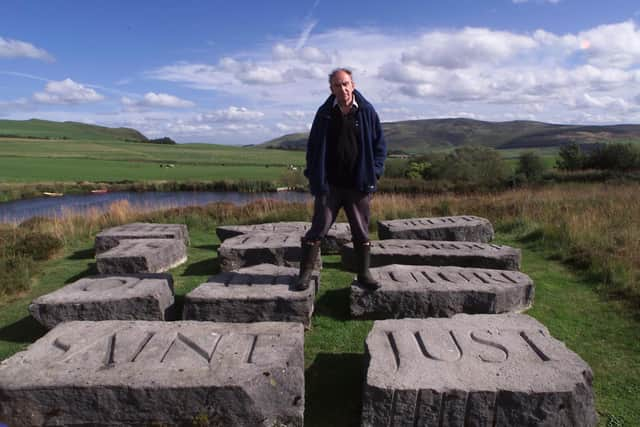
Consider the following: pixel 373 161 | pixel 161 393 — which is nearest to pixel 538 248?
pixel 373 161

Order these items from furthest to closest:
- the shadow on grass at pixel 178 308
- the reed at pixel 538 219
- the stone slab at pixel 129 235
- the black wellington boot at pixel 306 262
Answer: the stone slab at pixel 129 235, the reed at pixel 538 219, the shadow on grass at pixel 178 308, the black wellington boot at pixel 306 262

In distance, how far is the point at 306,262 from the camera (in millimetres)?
4816

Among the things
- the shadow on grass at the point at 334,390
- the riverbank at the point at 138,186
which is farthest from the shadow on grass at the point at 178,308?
the riverbank at the point at 138,186

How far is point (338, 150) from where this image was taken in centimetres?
451

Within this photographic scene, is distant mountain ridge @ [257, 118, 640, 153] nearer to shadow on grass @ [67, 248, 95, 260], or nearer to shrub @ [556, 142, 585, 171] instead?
Answer: shrub @ [556, 142, 585, 171]

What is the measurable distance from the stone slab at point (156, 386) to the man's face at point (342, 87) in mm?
2196

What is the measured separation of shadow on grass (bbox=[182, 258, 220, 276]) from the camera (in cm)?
733

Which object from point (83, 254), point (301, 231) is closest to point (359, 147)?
point (301, 231)

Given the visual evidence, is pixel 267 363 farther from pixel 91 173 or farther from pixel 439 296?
pixel 91 173

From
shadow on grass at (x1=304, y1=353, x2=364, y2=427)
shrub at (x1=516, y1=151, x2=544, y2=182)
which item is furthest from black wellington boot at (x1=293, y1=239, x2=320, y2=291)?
shrub at (x1=516, y1=151, x2=544, y2=182)

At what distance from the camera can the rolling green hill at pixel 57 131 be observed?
267 feet

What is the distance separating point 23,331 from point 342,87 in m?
4.16

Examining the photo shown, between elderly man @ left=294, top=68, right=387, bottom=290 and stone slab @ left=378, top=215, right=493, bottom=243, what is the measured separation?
368 cm

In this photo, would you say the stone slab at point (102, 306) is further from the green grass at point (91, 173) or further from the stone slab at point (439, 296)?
the green grass at point (91, 173)
